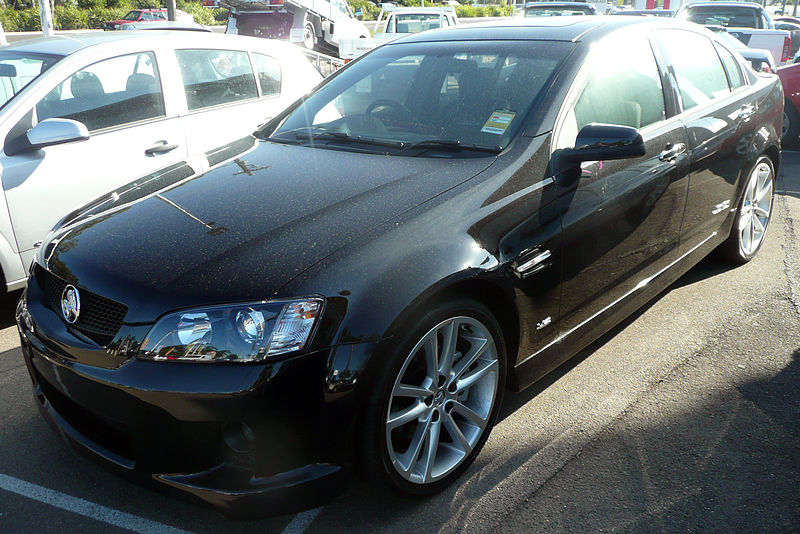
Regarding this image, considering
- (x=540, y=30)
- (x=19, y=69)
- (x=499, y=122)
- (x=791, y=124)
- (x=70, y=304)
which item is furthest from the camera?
(x=791, y=124)

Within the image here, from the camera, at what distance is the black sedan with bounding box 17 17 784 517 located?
2.14 meters

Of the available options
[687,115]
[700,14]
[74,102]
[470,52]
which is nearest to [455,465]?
[470,52]

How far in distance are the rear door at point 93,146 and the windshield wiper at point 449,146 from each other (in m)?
2.02

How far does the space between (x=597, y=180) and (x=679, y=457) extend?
1.17 meters

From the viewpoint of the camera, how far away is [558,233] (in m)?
2.84

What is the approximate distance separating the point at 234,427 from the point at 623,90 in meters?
2.39

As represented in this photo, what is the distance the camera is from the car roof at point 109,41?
181 inches

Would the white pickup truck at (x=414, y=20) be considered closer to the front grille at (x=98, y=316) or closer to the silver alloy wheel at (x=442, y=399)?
the silver alloy wheel at (x=442, y=399)

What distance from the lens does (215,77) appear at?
17.1 feet

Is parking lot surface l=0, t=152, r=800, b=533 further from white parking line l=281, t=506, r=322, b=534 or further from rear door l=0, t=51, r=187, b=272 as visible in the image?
rear door l=0, t=51, r=187, b=272

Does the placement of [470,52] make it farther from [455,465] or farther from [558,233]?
[455,465]

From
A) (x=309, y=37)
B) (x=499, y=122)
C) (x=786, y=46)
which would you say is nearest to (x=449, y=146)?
(x=499, y=122)

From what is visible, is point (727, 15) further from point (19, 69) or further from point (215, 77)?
point (19, 69)

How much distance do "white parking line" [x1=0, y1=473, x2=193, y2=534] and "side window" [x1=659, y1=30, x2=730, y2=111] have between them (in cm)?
324
